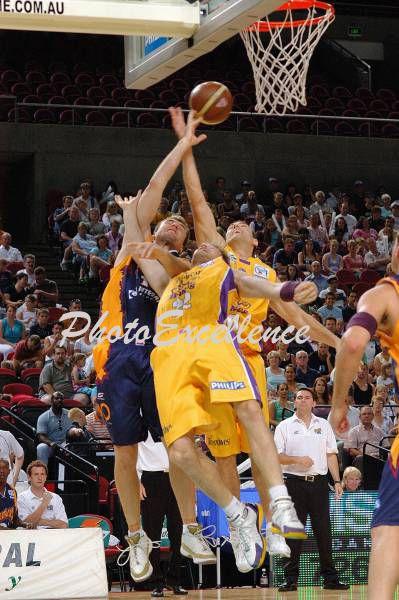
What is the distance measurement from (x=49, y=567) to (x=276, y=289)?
4.41 metres

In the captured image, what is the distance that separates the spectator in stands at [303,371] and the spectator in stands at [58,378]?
10.1 ft

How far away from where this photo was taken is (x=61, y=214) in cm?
2002

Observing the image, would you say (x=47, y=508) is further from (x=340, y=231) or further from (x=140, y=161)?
(x=140, y=161)

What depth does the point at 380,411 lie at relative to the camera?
560 inches

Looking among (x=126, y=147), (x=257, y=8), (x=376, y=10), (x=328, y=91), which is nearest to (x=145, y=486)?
(x=257, y=8)

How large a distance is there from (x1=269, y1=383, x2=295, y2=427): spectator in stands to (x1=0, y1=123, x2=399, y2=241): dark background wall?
939cm

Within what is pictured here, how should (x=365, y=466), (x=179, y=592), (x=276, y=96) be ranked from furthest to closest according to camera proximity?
(x=365, y=466) → (x=276, y=96) → (x=179, y=592)

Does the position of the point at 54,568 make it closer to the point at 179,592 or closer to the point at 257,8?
the point at 179,592

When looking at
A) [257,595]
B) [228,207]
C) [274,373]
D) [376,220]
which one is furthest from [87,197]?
[257,595]

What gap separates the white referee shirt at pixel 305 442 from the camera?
11453 millimetres

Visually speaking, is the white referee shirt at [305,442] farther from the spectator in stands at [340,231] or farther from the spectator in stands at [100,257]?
the spectator in stands at [340,231]

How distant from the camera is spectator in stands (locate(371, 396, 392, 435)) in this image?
14.2 m

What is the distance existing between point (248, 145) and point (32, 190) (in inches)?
182

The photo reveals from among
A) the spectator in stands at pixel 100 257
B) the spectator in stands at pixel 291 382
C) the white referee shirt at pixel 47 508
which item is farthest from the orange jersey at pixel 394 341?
the spectator in stands at pixel 100 257
